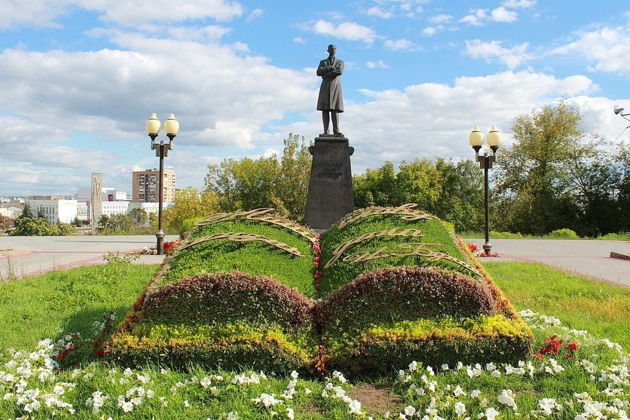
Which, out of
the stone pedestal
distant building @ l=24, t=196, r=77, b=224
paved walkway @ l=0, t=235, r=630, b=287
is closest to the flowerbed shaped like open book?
paved walkway @ l=0, t=235, r=630, b=287

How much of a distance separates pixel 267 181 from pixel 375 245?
27.6 metres

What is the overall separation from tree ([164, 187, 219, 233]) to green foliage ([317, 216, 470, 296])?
86.0 ft

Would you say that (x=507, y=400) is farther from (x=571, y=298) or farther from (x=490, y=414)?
(x=571, y=298)

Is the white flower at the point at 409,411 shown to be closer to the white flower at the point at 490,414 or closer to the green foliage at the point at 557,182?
the white flower at the point at 490,414

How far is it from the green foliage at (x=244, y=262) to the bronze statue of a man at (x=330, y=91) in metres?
7.91

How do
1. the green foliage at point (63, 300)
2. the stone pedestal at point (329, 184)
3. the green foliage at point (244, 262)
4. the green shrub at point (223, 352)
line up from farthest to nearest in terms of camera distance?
the stone pedestal at point (329, 184) < the green foliage at point (63, 300) < the green foliage at point (244, 262) < the green shrub at point (223, 352)

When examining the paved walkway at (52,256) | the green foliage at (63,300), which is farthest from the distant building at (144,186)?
the green foliage at (63,300)

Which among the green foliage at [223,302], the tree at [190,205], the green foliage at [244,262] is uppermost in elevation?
the tree at [190,205]

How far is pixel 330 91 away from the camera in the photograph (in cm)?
1223

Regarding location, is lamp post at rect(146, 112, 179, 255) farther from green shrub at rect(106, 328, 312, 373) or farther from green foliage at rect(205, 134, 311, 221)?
green foliage at rect(205, 134, 311, 221)

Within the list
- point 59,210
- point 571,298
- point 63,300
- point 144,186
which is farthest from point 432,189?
point 59,210

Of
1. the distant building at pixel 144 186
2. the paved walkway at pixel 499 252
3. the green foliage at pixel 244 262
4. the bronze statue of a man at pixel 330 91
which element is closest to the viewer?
the green foliage at pixel 244 262

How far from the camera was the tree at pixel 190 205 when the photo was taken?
30.9 meters

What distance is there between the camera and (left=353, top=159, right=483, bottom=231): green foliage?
104 ft
